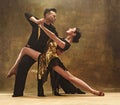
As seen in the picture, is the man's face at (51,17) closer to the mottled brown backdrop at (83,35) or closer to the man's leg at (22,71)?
the mottled brown backdrop at (83,35)

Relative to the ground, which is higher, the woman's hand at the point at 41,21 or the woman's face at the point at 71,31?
the woman's hand at the point at 41,21

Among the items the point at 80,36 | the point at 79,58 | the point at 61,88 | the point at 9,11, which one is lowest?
the point at 61,88

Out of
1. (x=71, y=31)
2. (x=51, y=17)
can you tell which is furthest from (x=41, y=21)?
(x=71, y=31)

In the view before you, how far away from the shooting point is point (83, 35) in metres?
6.66

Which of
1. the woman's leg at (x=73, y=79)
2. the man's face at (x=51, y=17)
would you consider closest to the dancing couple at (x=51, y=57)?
the woman's leg at (x=73, y=79)

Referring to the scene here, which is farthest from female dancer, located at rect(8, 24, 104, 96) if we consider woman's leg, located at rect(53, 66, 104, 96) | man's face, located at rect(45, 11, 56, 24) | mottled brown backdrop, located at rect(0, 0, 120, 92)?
man's face, located at rect(45, 11, 56, 24)

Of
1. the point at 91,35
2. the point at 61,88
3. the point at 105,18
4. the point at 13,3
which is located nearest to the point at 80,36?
the point at 91,35

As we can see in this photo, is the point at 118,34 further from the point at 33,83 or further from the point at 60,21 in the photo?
the point at 33,83

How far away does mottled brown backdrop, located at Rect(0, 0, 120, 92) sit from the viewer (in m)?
6.59

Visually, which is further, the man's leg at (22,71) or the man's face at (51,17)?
the man's face at (51,17)

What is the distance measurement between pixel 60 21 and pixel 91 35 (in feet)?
2.35

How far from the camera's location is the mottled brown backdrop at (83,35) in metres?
6.59

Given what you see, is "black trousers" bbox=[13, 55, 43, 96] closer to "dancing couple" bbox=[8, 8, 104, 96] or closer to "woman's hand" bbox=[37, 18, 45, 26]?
"dancing couple" bbox=[8, 8, 104, 96]

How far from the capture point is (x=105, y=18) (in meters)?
6.70
